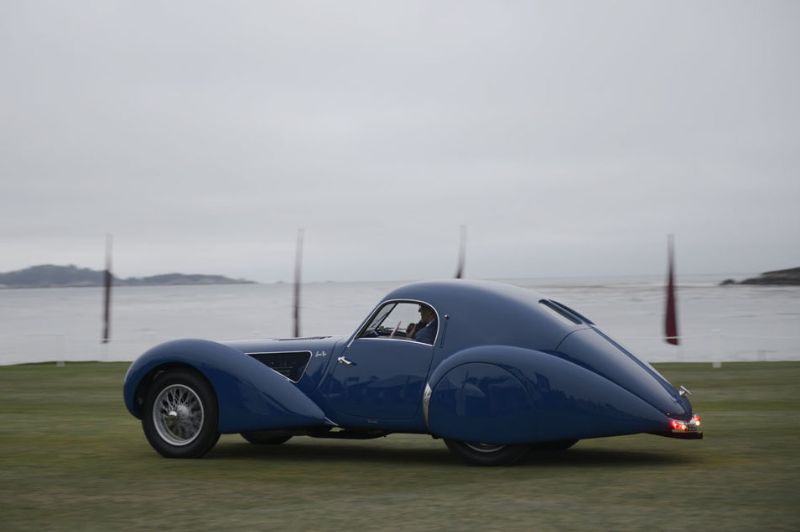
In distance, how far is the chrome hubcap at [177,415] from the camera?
1057 centimetres

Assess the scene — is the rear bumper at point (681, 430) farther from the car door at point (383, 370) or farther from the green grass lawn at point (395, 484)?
the car door at point (383, 370)

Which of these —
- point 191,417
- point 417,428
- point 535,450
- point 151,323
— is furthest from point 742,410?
point 151,323

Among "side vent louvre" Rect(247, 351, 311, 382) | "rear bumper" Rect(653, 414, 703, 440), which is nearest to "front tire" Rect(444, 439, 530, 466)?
"rear bumper" Rect(653, 414, 703, 440)

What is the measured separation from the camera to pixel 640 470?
909cm

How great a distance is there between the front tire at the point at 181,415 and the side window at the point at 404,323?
1.75m

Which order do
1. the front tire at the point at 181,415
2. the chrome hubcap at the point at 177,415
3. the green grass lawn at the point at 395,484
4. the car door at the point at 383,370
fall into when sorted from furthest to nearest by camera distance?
1. the chrome hubcap at the point at 177,415
2. the front tire at the point at 181,415
3. the car door at the point at 383,370
4. the green grass lawn at the point at 395,484

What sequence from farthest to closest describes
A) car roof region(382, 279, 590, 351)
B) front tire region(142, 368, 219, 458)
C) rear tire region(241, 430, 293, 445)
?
1. rear tire region(241, 430, 293, 445)
2. front tire region(142, 368, 219, 458)
3. car roof region(382, 279, 590, 351)

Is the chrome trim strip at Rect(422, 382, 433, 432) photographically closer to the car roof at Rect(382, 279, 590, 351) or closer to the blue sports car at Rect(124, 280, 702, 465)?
the blue sports car at Rect(124, 280, 702, 465)

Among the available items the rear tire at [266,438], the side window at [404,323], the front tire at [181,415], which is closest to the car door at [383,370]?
the side window at [404,323]

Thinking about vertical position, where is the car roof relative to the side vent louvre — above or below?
above

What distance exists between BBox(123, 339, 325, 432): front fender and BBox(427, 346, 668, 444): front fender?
1.51m

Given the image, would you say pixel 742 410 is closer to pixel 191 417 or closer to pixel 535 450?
pixel 535 450

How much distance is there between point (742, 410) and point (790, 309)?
7570 centimetres

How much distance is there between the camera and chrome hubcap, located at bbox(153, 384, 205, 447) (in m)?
10.6
